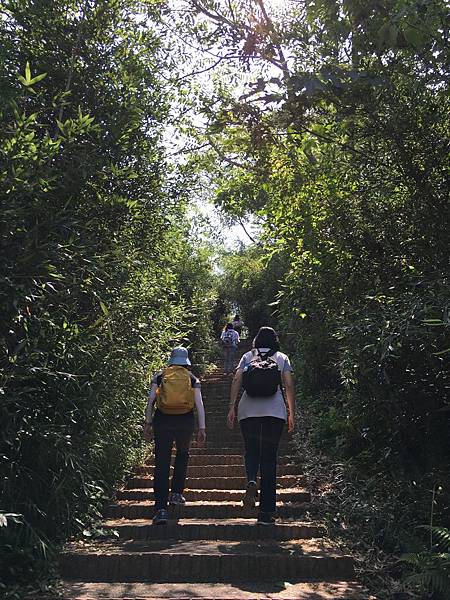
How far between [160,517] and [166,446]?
0.64m

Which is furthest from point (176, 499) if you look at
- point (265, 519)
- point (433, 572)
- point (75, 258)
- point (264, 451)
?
point (433, 572)

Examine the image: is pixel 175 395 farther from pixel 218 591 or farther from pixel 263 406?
pixel 218 591

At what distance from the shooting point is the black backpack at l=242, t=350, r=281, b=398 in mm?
5309

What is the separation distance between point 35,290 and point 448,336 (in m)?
3.36

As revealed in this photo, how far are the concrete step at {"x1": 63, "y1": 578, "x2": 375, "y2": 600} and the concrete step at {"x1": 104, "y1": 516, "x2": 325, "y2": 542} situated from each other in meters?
0.87

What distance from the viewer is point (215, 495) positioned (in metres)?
6.42

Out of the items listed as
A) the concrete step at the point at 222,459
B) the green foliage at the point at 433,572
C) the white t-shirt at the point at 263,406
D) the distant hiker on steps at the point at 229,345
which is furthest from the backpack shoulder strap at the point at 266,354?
the distant hiker on steps at the point at 229,345

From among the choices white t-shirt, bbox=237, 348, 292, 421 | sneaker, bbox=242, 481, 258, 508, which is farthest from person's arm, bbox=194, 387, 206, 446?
sneaker, bbox=242, 481, 258, 508

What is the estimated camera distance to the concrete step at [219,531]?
512 centimetres

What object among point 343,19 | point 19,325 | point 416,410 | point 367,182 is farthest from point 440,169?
point 19,325

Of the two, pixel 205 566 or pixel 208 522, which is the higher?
pixel 208 522

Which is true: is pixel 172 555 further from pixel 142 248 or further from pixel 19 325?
pixel 142 248

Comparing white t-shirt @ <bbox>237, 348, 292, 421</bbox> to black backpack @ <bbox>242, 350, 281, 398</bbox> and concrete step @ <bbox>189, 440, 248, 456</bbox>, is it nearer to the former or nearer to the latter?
black backpack @ <bbox>242, 350, 281, 398</bbox>

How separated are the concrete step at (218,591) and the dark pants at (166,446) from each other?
1290 mm
